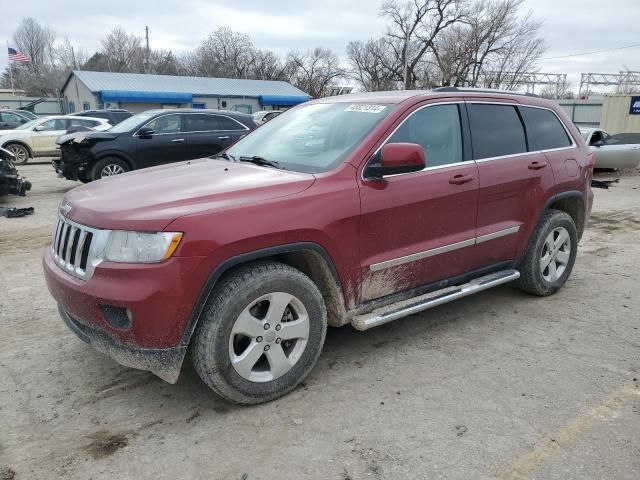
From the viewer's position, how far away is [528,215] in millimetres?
4488

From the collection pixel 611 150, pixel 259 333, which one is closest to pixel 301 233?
pixel 259 333

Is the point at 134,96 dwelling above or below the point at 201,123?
above

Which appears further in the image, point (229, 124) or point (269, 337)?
point (229, 124)

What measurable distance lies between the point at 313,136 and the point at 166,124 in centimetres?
753

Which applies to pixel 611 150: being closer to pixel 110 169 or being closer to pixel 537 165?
pixel 537 165

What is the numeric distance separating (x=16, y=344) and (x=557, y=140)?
482cm

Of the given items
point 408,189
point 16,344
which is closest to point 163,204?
point 408,189

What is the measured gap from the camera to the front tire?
9.46 feet

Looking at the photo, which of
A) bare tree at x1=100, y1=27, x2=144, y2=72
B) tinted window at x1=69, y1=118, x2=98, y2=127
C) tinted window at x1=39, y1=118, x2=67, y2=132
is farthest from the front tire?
bare tree at x1=100, y1=27, x2=144, y2=72

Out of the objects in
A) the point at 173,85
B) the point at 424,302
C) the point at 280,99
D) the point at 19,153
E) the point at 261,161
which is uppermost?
the point at 173,85

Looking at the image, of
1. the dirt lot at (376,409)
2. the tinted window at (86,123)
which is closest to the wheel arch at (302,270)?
the dirt lot at (376,409)

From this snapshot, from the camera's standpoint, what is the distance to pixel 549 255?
4.85 m

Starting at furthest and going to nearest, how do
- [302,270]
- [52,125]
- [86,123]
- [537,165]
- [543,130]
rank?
1. [52,125]
2. [86,123]
3. [543,130]
4. [537,165]
5. [302,270]

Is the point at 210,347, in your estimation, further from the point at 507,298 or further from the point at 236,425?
the point at 507,298
